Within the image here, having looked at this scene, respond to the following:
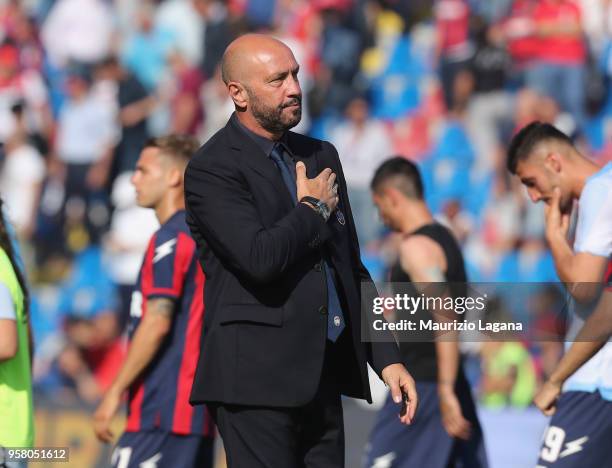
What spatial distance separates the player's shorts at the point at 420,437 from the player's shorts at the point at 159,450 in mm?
1146

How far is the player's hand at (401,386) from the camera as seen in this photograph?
14.1 ft

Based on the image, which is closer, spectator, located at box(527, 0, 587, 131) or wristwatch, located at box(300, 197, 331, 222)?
wristwatch, located at box(300, 197, 331, 222)

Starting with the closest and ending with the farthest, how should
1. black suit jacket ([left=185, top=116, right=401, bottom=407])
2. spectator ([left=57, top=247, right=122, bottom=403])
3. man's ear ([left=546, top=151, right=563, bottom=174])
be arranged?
black suit jacket ([left=185, top=116, right=401, bottom=407]), man's ear ([left=546, top=151, right=563, bottom=174]), spectator ([left=57, top=247, right=122, bottom=403])

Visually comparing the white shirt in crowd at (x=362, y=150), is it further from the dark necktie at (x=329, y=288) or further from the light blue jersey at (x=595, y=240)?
the dark necktie at (x=329, y=288)

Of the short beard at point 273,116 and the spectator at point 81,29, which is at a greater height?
the spectator at point 81,29

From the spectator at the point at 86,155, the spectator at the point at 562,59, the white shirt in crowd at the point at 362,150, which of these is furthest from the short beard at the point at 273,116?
the spectator at the point at 86,155

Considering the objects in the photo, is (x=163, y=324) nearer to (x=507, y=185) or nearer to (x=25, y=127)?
(x=507, y=185)

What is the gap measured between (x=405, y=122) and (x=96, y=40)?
405 centimetres

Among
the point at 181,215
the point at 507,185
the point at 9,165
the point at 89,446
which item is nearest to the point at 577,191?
the point at 181,215

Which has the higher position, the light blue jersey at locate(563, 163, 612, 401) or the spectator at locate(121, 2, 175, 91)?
the spectator at locate(121, 2, 175, 91)

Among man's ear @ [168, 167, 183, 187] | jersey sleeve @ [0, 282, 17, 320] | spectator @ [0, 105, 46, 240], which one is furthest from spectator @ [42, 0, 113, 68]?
jersey sleeve @ [0, 282, 17, 320]

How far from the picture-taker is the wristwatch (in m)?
4.18

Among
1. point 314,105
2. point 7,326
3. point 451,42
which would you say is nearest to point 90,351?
point 314,105

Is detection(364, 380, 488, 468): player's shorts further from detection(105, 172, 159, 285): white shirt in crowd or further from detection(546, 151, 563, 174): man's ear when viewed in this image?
detection(105, 172, 159, 285): white shirt in crowd
